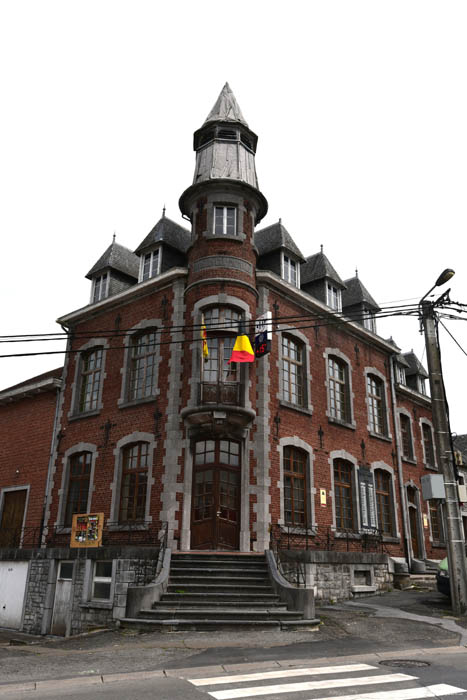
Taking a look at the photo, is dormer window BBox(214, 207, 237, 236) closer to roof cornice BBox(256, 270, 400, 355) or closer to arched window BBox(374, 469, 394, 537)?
roof cornice BBox(256, 270, 400, 355)

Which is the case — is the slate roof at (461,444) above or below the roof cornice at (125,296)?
below

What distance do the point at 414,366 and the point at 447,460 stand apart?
1608cm

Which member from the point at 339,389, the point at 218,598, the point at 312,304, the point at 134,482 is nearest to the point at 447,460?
the point at 218,598

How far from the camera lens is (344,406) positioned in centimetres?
2059

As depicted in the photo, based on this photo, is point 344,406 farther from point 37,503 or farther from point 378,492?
point 37,503

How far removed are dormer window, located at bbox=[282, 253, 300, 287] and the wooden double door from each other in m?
6.44

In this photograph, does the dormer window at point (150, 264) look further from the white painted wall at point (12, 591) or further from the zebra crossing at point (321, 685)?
the zebra crossing at point (321, 685)

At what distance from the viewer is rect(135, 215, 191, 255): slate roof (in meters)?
19.6

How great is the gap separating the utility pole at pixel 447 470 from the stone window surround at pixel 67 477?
1019 centimetres

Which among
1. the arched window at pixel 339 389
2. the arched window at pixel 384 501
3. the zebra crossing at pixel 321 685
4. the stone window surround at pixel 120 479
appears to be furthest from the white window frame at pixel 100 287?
the zebra crossing at pixel 321 685

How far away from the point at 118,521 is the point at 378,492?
9682 mm

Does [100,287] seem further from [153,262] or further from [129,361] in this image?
[129,361]

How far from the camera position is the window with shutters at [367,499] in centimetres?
1933

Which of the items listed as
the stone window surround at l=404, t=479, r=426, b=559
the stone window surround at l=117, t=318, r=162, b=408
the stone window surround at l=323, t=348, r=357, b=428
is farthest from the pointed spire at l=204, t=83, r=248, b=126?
the stone window surround at l=404, t=479, r=426, b=559
